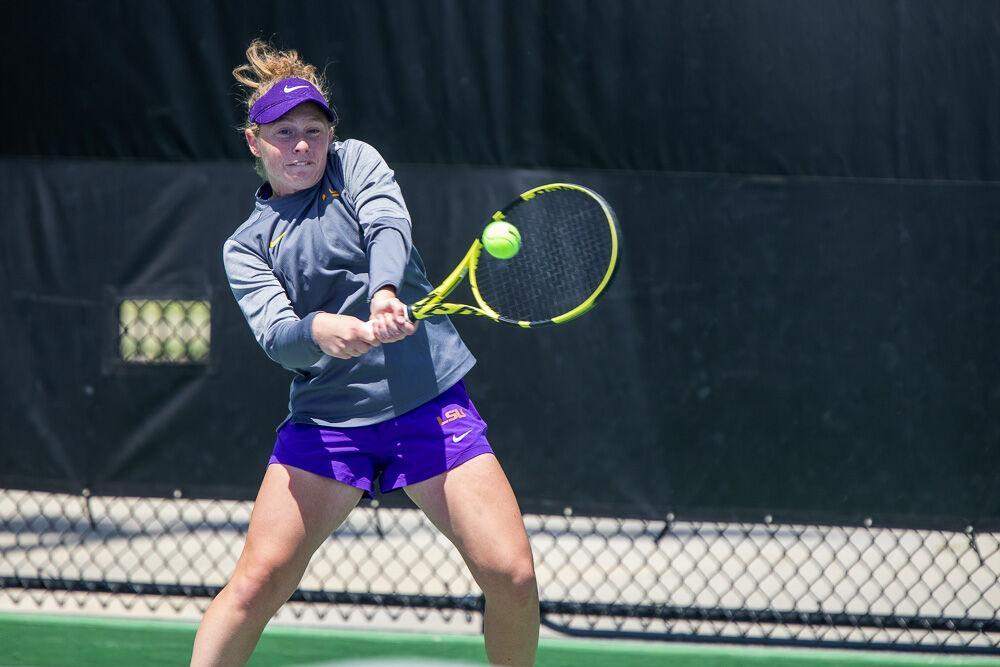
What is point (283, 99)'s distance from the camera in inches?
90.5

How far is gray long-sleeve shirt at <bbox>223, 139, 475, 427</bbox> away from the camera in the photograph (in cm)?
229

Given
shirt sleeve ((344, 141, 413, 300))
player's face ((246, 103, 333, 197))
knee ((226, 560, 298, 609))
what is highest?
player's face ((246, 103, 333, 197))

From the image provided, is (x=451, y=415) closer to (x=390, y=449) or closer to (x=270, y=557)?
(x=390, y=449)

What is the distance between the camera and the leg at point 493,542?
2.25m

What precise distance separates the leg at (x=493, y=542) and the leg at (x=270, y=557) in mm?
180

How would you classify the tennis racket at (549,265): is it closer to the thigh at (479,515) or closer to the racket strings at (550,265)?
the racket strings at (550,265)

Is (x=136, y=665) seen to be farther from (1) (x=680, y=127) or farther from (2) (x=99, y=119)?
(1) (x=680, y=127)

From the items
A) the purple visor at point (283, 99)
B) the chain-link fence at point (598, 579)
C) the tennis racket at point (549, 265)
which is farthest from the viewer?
the chain-link fence at point (598, 579)

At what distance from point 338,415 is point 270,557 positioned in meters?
0.30

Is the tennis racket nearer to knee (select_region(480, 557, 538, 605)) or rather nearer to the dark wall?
the dark wall

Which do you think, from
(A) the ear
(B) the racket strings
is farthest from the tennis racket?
(A) the ear

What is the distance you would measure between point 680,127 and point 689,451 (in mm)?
858

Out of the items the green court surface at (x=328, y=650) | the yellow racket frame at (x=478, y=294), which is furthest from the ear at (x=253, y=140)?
the green court surface at (x=328, y=650)

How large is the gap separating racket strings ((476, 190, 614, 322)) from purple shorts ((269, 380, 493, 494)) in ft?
1.50
